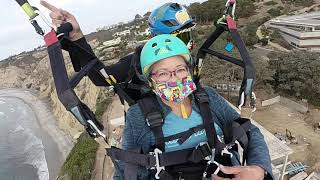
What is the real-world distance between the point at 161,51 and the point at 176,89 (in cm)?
37

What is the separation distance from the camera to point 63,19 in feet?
11.6

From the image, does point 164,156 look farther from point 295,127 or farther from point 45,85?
point 45,85

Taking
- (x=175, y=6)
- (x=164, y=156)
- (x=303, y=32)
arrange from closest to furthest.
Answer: (x=164, y=156), (x=175, y=6), (x=303, y=32)

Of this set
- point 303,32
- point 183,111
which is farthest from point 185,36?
point 303,32

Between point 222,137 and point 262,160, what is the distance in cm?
43

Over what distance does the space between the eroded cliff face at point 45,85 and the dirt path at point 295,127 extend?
20291 millimetres

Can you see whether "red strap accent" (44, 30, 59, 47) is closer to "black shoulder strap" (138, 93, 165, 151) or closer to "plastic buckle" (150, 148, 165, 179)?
"black shoulder strap" (138, 93, 165, 151)

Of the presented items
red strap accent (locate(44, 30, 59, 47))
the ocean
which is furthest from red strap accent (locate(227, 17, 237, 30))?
the ocean

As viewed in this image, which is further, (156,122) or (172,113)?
(172,113)

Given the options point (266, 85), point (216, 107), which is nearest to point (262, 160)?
point (216, 107)

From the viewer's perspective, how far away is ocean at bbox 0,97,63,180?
107 feet

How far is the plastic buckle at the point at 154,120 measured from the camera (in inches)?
121

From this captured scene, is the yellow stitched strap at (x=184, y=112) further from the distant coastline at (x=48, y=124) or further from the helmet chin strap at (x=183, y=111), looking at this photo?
the distant coastline at (x=48, y=124)

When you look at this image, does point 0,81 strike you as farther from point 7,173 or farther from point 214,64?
point 214,64
